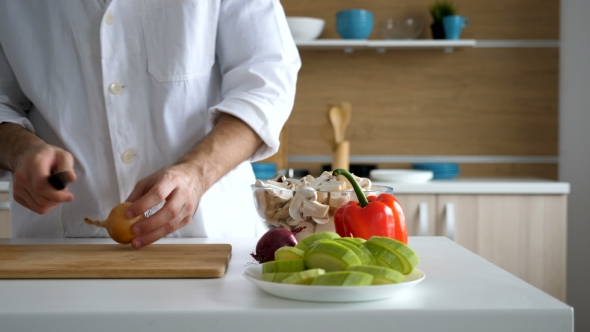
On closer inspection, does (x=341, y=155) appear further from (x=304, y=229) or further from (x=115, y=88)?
(x=304, y=229)

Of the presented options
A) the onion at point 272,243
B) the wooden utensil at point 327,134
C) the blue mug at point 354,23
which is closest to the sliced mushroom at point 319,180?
the onion at point 272,243

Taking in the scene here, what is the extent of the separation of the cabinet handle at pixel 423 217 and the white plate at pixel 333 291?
1572mm

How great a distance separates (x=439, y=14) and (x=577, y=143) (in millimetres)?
728

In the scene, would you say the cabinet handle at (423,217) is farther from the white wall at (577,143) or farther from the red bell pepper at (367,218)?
the red bell pepper at (367,218)

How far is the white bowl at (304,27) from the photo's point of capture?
2477mm

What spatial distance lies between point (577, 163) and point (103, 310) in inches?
90.5

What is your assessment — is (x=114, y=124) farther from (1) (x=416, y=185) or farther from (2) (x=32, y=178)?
(1) (x=416, y=185)

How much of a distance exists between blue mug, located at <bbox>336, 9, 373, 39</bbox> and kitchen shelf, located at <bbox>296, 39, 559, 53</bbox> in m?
0.04

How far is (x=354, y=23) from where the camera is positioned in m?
2.50

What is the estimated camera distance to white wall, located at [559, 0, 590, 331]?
2438mm

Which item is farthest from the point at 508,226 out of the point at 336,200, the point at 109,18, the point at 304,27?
the point at 109,18

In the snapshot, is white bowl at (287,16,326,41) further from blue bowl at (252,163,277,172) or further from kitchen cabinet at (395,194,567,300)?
kitchen cabinet at (395,194,567,300)

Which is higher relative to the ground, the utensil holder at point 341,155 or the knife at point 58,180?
the knife at point 58,180

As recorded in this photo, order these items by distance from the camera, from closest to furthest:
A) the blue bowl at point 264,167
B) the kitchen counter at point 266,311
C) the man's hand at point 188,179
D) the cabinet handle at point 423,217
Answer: the kitchen counter at point 266,311
the man's hand at point 188,179
the cabinet handle at point 423,217
the blue bowl at point 264,167
